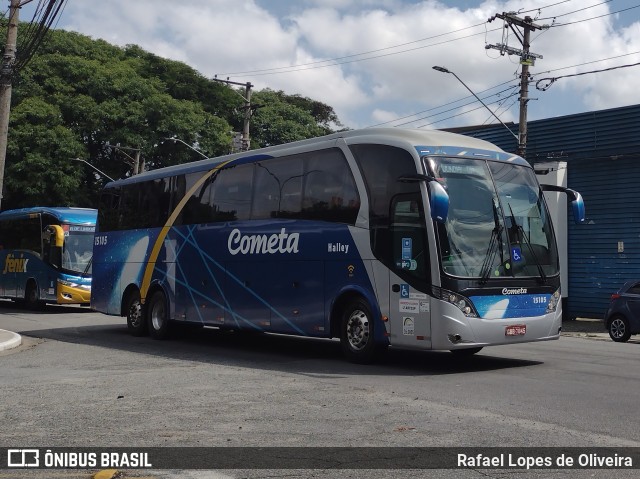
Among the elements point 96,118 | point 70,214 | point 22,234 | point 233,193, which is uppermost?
point 96,118

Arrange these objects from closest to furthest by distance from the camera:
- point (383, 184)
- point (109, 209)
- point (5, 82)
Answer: point (383, 184) < point (109, 209) < point (5, 82)

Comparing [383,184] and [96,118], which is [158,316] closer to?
[383,184]

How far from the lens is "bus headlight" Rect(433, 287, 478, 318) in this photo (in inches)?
451

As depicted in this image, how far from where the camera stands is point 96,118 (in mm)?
43938

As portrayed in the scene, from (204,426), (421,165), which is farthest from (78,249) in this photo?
(204,426)

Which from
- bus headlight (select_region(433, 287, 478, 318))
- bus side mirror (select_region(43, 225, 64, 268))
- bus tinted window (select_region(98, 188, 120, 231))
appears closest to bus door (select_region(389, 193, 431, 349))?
bus headlight (select_region(433, 287, 478, 318))

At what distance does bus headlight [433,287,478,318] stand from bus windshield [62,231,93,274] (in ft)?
61.5

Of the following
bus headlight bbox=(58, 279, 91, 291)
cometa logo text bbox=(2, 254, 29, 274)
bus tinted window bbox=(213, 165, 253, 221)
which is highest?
bus tinted window bbox=(213, 165, 253, 221)

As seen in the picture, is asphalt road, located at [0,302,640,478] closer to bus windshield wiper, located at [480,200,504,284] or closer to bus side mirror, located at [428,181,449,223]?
bus windshield wiper, located at [480,200,504,284]

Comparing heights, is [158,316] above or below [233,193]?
below

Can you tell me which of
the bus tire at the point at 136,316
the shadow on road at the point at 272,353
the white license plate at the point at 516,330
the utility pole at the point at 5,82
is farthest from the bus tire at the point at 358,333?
the utility pole at the point at 5,82

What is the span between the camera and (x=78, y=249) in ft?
90.6

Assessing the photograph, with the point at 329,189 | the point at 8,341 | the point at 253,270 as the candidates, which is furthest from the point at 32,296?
the point at 329,189

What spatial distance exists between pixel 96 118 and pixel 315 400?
3756 cm
